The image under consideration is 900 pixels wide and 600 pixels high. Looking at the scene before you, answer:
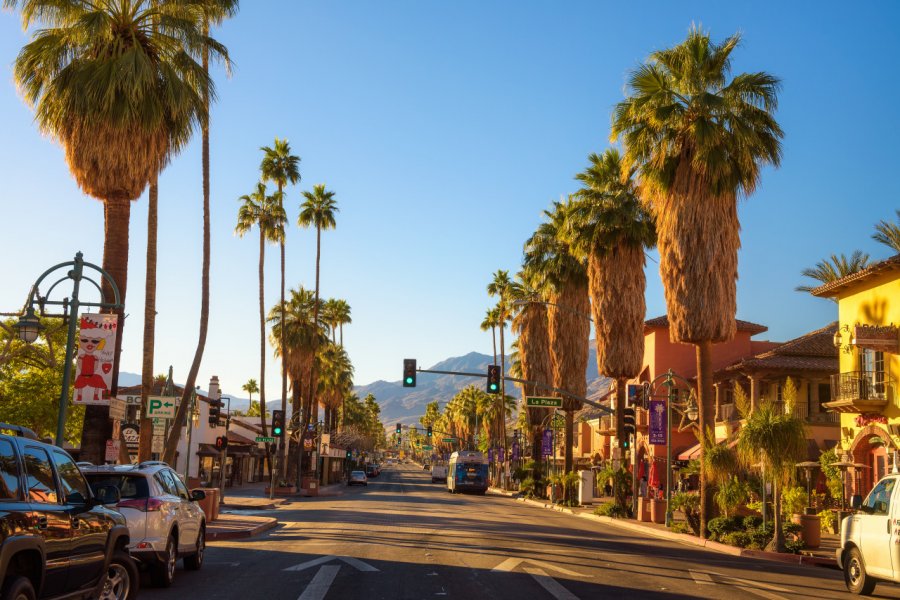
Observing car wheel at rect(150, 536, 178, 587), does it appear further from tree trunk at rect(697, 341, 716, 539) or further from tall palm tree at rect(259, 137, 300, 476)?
tall palm tree at rect(259, 137, 300, 476)

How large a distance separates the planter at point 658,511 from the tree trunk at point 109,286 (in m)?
22.3

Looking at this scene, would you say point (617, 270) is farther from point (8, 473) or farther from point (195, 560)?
point (8, 473)

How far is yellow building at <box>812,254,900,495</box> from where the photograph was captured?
29.0 m

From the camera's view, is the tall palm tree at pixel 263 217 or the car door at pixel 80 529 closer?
the car door at pixel 80 529

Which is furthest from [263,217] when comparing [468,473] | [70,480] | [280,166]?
[70,480]

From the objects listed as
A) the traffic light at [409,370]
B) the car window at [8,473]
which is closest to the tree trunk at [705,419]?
the traffic light at [409,370]

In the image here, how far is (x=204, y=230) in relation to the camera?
3122 cm

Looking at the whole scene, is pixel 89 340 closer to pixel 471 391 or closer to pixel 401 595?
pixel 401 595

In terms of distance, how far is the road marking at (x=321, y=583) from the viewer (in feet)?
40.0

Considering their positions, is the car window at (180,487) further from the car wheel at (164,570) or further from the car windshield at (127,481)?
the car windshield at (127,481)

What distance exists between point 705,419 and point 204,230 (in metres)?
18.3

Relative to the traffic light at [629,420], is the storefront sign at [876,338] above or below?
above

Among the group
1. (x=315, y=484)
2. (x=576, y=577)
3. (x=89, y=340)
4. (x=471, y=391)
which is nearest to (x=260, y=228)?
(x=315, y=484)

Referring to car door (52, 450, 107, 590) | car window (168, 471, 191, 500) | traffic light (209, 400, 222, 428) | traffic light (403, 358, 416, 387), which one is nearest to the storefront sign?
traffic light (403, 358, 416, 387)
